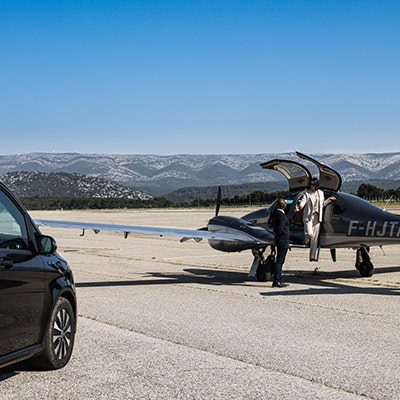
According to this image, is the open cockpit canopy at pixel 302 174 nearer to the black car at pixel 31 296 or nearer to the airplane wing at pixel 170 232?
the airplane wing at pixel 170 232

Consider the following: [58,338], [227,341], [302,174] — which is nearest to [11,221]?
[58,338]

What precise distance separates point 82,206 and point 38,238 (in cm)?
11730

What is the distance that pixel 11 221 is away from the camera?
22.4ft

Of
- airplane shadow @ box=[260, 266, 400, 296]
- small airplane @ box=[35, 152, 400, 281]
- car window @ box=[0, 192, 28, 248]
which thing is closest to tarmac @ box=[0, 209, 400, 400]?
airplane shadow @ box=[260, 266, 400, 296]

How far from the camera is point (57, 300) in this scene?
276 inches

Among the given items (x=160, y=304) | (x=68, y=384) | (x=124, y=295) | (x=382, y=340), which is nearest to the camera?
(x=68, y=384)

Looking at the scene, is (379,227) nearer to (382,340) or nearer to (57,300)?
(382,340)

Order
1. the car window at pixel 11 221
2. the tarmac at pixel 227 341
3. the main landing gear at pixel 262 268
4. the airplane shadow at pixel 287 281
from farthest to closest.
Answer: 1. the main landing gear at pixel 262 268
2. the airplane shadow at pixel 287 281
3. the car window at pixel 11 221
4. the tarmac at pixel 227 341

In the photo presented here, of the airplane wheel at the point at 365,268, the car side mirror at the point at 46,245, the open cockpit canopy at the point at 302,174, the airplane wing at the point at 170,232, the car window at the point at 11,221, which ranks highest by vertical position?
the open cockpit canopy at the point at 302,174

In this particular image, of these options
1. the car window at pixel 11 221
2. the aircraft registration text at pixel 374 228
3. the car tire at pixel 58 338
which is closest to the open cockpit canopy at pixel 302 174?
the aircraft registration text at pixel 374 228

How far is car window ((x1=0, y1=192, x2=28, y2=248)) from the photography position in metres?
6.63

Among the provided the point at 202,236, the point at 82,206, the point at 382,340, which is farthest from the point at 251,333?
the point at 82,206

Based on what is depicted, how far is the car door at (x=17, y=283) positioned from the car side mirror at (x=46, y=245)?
10 centimetres

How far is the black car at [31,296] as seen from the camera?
6055 mm
